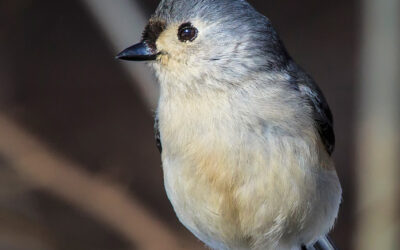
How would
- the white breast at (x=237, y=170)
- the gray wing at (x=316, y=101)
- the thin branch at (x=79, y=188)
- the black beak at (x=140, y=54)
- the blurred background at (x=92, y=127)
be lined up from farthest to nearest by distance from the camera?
the blurred background at (x=92, y=127) → the thin branch at (x=79, y=188) → the gray wing at (x=316, y=101) → the black beak at (x=140, y=54) → the white breast at (x=237, y=170)

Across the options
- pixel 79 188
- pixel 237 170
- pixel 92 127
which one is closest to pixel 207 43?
pixel 237 170

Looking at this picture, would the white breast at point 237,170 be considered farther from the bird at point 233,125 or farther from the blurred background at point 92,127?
the blurred background at point 92,127

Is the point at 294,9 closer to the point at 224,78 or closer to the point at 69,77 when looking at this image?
the point at 69,77

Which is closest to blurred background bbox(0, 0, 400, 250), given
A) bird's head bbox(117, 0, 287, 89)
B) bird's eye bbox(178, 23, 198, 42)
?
bird's head bbox(117, 0, 287, 89)

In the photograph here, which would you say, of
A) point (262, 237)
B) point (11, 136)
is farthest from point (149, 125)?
point (262, 237)

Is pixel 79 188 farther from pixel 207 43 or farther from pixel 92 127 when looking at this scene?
pixel 207 43

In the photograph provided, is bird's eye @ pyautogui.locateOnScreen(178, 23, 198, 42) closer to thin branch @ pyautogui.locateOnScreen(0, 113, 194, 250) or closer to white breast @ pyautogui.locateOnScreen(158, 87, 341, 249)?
white breast @ pyautogui.locateOnScreen(158, 87, 341, 249)

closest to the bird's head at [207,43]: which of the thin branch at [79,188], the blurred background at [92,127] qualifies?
the blurred background at [92,127]
